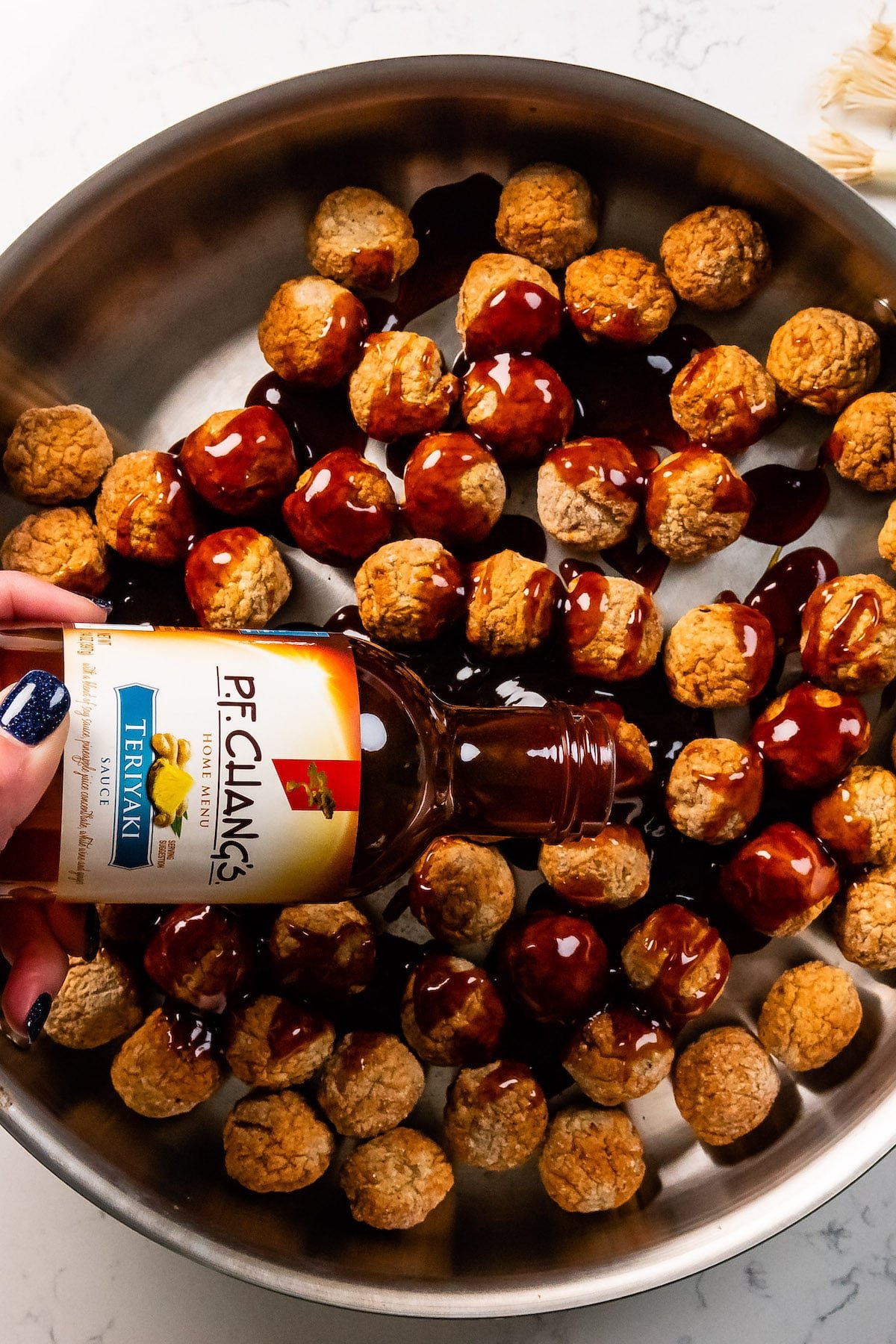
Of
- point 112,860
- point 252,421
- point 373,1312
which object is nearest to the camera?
point 112,860

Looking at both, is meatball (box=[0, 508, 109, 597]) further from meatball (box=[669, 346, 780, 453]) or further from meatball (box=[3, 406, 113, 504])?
meatball (box=[669, 346, 780, 453])

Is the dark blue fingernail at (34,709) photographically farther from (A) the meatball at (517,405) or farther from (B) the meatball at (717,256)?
(B) the meatball at (717,256)

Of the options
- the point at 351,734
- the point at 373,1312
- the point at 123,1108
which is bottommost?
the point at 373,1312

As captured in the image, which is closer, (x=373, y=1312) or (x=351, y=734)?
(x=351, y=734)

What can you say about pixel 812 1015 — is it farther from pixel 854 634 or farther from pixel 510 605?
pixel 510 605

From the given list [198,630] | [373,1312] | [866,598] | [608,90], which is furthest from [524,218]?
[373,1312]

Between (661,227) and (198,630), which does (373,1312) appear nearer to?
(198,630)

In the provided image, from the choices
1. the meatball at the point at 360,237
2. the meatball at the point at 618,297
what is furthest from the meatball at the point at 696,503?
the meatball at the point at 360,237
